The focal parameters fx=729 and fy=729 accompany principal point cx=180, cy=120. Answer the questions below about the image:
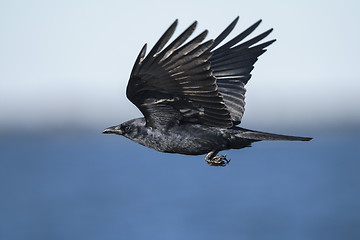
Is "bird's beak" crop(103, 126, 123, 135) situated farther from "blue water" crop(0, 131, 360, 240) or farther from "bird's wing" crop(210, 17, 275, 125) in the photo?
"blue water" crop(0, 131, 360, 240)

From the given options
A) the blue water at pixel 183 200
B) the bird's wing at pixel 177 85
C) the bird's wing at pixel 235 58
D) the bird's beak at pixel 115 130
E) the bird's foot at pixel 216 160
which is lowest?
the blue water at pixel 183 200

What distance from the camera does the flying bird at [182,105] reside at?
9102 mm

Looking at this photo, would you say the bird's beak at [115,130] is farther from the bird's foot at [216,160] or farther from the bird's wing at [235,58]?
the bird's wing at [235,58]

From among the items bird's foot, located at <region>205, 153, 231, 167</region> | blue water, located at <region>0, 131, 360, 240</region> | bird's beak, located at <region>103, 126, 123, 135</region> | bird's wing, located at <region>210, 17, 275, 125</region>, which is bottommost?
blue water, located at <region>0, 131, 360, 240</region>

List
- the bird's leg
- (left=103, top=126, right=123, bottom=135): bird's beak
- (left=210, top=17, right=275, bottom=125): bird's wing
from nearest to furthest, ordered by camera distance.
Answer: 1. the bird's leg
2. (left=103, top=126, right=123, bottom=135): bird's beak
3. (left=210, top=17, right=275, bottom=125): bird's wing

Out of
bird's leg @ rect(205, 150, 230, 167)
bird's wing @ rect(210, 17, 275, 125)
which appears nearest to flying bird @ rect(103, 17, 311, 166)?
bird's leg @ rect(205, 150, 230, 167)

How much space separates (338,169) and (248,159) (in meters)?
19.8

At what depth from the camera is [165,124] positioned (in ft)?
32.5

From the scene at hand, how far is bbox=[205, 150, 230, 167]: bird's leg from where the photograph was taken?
9.91m

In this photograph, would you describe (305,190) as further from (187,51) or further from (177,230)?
(187,51)

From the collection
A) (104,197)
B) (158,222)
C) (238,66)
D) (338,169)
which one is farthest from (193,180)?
(238,66)

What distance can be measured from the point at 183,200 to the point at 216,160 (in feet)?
241

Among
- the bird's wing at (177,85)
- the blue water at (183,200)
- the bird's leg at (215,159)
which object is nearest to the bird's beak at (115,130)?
the bird's wing at (177,85)

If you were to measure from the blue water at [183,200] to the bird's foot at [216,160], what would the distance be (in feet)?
162
